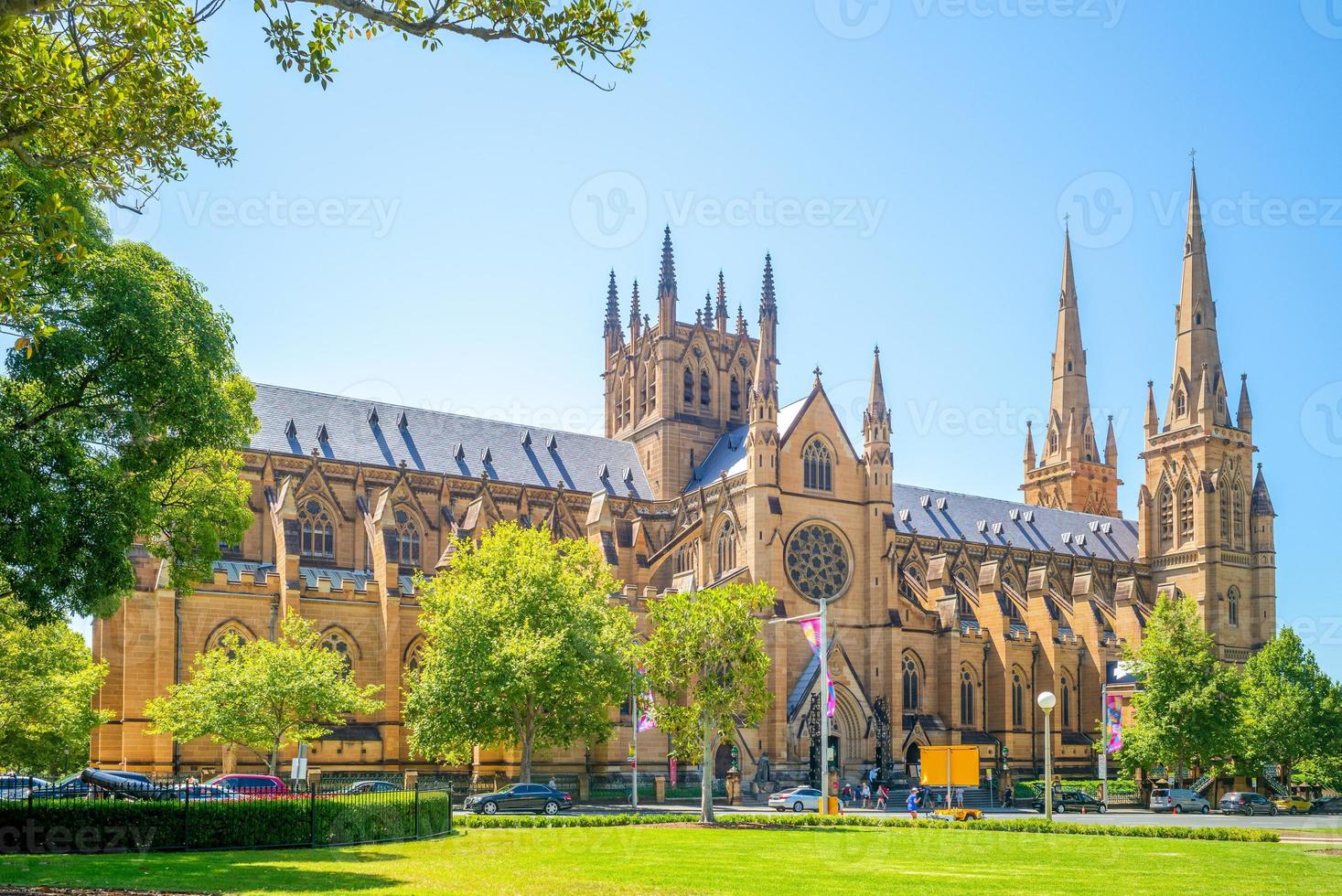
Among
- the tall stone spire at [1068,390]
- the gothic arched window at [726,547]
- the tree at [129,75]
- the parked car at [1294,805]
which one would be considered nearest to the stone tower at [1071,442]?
the tall stone spire at [1068,390]

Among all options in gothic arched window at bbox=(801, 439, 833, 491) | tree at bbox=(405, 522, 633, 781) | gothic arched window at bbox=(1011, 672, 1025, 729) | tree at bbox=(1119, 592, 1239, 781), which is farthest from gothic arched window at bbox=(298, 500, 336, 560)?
tree at bbox=(1119, 592, 1239, 781)

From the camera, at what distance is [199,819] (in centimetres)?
2494

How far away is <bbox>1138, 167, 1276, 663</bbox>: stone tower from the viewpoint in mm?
86312

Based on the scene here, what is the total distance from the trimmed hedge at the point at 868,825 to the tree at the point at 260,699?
10.4m

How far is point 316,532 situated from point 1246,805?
151ft

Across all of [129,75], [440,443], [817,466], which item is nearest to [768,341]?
[817,466]

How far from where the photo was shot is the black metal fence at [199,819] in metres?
23.4

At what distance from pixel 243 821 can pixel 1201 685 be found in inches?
2018

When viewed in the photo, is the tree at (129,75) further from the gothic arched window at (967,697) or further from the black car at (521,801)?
the gothic arched window at (967,697)

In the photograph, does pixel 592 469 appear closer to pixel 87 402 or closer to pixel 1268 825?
pixel 1268 825

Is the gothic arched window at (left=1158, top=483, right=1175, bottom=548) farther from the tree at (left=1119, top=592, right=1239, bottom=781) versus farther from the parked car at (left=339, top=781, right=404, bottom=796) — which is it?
the parked car at (left=339, top=781, right=404, bottom=796)

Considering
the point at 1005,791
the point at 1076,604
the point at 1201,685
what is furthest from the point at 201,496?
the point at 1076,604

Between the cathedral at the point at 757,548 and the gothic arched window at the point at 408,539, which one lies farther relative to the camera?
the gothic arched window at the point at 408,539

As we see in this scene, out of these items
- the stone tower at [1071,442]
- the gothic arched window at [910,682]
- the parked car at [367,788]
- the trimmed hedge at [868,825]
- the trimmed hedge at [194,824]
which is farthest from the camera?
the stone tower at [1071,442]
